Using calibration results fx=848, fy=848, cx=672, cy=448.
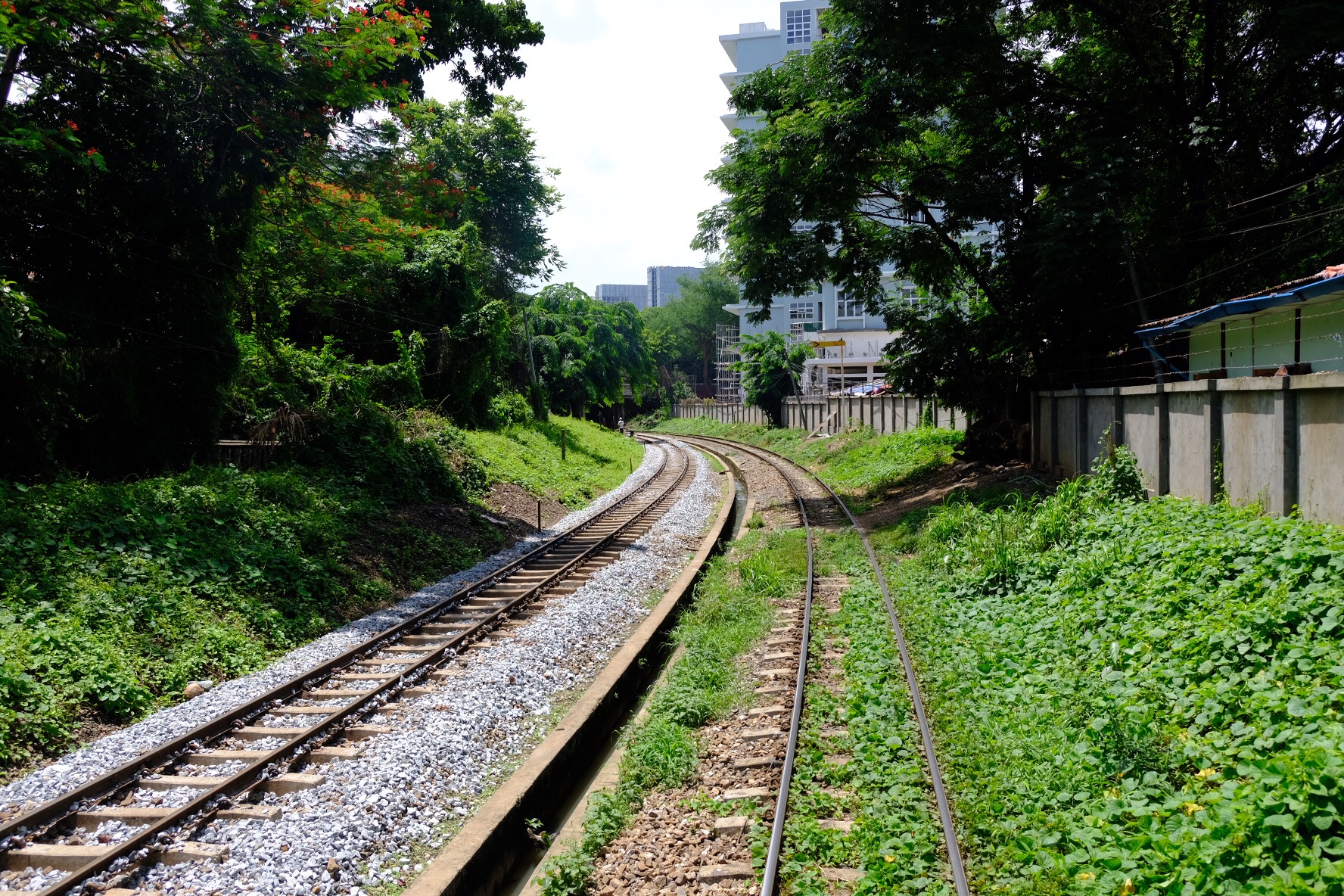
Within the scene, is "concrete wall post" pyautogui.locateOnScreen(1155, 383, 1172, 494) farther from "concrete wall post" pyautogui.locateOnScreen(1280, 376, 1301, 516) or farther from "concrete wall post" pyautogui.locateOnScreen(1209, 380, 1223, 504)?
"concrete wall post" pyautogui.locateOnScreen(1280, 376, 1301, 516)

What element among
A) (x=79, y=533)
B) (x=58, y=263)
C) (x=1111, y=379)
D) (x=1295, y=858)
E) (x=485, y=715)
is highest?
(x=58, y=263)

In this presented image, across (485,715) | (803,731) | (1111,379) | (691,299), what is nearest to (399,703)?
(485,715)

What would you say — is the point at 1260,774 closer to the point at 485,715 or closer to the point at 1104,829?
the point at 1104,829

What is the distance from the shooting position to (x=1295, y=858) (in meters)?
4.16

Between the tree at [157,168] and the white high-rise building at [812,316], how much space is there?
1578 inches

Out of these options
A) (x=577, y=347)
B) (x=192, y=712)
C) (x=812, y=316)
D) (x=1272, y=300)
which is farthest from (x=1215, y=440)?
(x=812, y=316)

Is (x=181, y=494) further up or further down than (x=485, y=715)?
further up

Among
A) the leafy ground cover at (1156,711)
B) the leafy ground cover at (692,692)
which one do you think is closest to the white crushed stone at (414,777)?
the leafy ground cover at (692,692)

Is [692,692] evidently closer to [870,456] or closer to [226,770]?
[226,770]

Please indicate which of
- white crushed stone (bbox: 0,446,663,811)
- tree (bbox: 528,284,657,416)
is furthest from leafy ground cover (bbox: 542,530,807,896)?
tree (bbox: 528,284,657,416)

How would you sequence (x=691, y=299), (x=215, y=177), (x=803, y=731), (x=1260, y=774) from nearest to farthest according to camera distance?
(x=1260, y=774) < (x=803, y=731) < (x=215, y=177) < (x=691, y=299)

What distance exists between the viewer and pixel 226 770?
6719mm

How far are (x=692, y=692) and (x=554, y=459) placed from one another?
70.3 ft

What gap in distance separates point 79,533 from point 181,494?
1.93m
